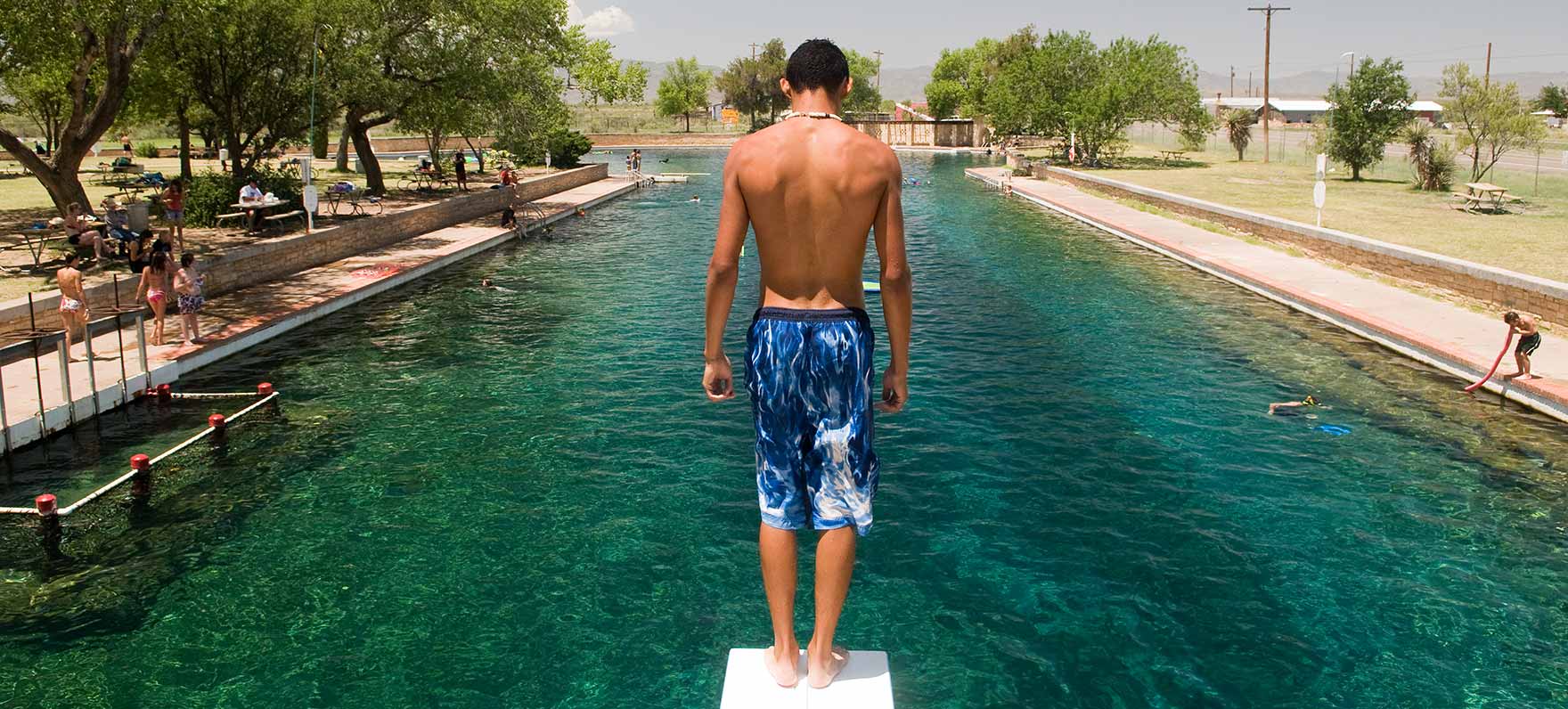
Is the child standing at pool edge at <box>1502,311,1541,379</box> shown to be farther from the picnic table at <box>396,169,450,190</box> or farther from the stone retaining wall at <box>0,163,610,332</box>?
the picnic table at <box>396,169,450,190</box>

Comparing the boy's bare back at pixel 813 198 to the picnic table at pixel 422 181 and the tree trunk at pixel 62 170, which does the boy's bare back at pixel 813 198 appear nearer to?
the tree trunk at pixel 62 170

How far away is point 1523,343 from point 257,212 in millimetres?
22989

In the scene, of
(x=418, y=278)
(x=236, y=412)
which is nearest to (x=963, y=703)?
(x=236, y=412)

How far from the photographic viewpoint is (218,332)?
15586 mm

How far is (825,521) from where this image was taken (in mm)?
4066

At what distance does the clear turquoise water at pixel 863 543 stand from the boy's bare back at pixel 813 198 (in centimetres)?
340

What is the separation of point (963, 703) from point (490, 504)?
16.4ft

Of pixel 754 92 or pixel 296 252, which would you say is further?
pixel 754 92

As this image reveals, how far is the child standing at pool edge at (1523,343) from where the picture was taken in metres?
12.5

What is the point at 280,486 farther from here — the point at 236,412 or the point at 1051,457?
the point at 1051,457

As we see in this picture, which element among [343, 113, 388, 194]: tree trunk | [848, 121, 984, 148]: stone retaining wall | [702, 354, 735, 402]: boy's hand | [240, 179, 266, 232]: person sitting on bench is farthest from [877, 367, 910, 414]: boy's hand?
[848, 121, 984, 148]: stone retaining wall

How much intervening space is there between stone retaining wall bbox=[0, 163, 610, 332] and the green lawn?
22.3 meters

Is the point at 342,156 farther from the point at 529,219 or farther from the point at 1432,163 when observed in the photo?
the point at 1432,163

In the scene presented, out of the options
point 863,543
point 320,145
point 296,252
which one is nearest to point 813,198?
point 863,543
